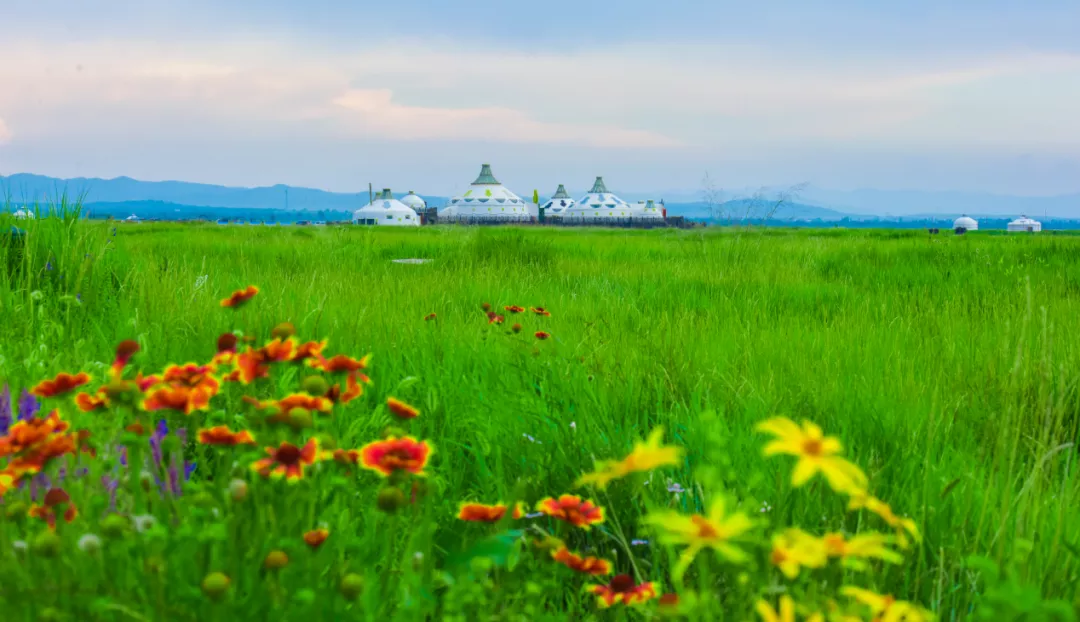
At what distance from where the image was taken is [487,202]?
337 feet

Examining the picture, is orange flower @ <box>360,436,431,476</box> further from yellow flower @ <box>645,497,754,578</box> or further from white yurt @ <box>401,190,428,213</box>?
white yurt @ <box>401,190,428,213</box>

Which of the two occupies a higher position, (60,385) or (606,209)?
(606,209)

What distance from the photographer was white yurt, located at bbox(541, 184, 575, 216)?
114238 mm

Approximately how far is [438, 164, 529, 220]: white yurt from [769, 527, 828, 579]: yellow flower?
319 feet

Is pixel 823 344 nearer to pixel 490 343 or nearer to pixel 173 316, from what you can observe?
pixel 490 343

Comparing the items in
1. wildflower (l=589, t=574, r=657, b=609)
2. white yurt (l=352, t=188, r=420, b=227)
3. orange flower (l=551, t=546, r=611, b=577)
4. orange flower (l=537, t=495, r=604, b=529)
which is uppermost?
white yurt (l=352, t=188, r=420, b=227)

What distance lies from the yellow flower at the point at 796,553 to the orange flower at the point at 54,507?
1.00 m

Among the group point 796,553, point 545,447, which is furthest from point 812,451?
point 545,447

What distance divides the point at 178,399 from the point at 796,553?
2.96ft

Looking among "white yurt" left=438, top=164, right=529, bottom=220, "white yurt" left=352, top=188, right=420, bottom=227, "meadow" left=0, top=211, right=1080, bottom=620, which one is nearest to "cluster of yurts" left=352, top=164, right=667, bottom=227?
"white yurt" left=438, top=164, right=529, bottom=220

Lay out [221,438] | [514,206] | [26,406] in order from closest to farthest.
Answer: [221,438] → [26,406] → [514,206]

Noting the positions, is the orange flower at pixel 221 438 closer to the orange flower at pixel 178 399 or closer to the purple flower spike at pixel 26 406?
the orange flower at pixel 178 399

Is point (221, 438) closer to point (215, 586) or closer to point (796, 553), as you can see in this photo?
point (215, 586)

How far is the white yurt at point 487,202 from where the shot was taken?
334 feet
